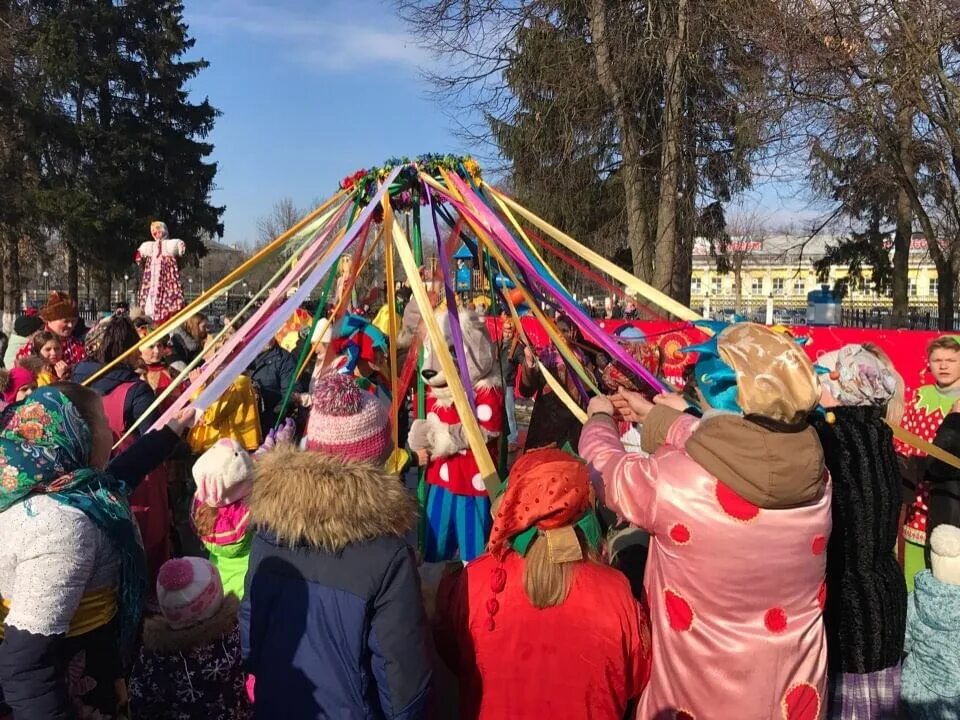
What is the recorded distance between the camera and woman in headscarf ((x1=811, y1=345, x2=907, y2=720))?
7.36ft

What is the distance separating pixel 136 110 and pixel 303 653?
24771 millimetres

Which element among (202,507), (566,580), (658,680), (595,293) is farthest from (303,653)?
(595,293)

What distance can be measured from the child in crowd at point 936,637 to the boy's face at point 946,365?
1.18 metres

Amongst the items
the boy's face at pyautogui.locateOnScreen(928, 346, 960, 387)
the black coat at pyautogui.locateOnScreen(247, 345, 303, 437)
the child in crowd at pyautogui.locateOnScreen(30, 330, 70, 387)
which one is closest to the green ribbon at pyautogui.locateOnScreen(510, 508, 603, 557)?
the boy's face at pyautogui.locateOnScreen(928, 346, 960, 387)

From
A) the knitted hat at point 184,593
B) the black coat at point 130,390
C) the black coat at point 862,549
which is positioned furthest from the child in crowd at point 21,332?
the black coat at point 862,549

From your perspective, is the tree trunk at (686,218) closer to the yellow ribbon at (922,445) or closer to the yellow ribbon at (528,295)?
the yellow ribbon at (528,295)

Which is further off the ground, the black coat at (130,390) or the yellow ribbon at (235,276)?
the yellow ribbon at (235,276)

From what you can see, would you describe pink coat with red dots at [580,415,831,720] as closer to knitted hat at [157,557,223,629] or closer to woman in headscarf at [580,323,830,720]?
woman in headscarf at [580,323,830,720]

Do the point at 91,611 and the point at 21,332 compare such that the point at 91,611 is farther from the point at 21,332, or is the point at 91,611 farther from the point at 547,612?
the point at 21,332

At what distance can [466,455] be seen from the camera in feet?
12.2

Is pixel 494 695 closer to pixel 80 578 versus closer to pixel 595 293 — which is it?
pixel 80 578

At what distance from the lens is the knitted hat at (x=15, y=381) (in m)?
4.50

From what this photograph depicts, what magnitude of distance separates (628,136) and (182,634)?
448 inches

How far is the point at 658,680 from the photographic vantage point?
6.84 feet
